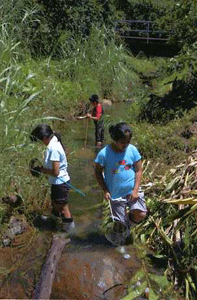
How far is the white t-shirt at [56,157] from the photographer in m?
4.88

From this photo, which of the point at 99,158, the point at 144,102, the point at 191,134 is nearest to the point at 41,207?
the point at 99,158

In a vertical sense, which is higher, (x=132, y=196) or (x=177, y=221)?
(x=132, y=196)

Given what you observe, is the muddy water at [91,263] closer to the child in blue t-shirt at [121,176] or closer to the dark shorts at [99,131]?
the child in blue t-shirt at [121,176]

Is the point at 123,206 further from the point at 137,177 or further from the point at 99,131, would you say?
the point at 99,131

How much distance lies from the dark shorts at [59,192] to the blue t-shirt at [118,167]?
60 centimetres

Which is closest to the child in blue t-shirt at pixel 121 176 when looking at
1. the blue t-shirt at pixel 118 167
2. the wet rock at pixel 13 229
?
the blue t-shirt at pixel 118 167

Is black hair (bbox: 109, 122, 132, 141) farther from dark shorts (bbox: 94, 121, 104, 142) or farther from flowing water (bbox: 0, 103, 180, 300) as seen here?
dark shorts (bbox: 94, 121, 104, 142)

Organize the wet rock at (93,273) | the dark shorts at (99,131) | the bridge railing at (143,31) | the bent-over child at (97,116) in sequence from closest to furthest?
the wet rock at (93,273) → the bent-over child at (97,116) → the dark shorts at (99,131) → the bridge railing at (143,31)

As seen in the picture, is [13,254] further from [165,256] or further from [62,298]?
[165,256]

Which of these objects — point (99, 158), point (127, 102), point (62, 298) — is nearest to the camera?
point (62, 298)

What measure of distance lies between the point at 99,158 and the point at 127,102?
9174mm

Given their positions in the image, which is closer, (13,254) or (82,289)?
(82,289)

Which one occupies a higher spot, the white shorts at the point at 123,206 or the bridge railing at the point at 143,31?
the white shorts at the point at 123,206

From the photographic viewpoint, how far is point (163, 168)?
6629mm
